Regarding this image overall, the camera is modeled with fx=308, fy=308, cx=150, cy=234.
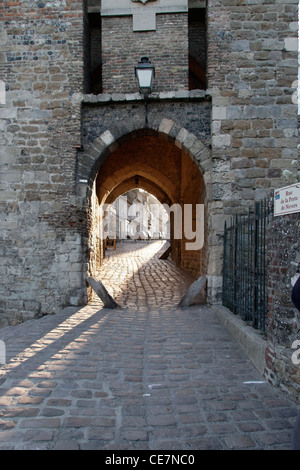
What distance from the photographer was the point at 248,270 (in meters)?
4.07

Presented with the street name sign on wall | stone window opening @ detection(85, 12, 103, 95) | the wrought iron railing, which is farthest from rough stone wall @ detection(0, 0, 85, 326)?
the street name sign on wall

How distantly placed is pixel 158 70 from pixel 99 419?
5946 mm

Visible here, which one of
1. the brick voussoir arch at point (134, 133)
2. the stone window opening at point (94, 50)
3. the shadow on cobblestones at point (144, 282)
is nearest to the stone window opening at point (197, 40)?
the stone window opening at point (94, 50)

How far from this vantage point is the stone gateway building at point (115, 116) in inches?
222

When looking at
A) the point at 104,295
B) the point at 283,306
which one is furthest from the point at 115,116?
the point at 283,306

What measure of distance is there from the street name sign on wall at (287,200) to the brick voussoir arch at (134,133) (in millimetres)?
3242

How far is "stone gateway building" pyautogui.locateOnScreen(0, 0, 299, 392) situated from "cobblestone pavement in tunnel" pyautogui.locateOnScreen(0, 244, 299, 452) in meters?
1.70

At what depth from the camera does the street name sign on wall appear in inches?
93.6

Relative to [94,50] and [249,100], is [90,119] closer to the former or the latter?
[94,50]

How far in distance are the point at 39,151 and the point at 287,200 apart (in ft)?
16.0

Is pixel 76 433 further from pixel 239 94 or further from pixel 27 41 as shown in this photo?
pixel 27 41

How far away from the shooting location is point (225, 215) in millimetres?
5629

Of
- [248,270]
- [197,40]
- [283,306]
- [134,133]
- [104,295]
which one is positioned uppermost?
[197,40]
